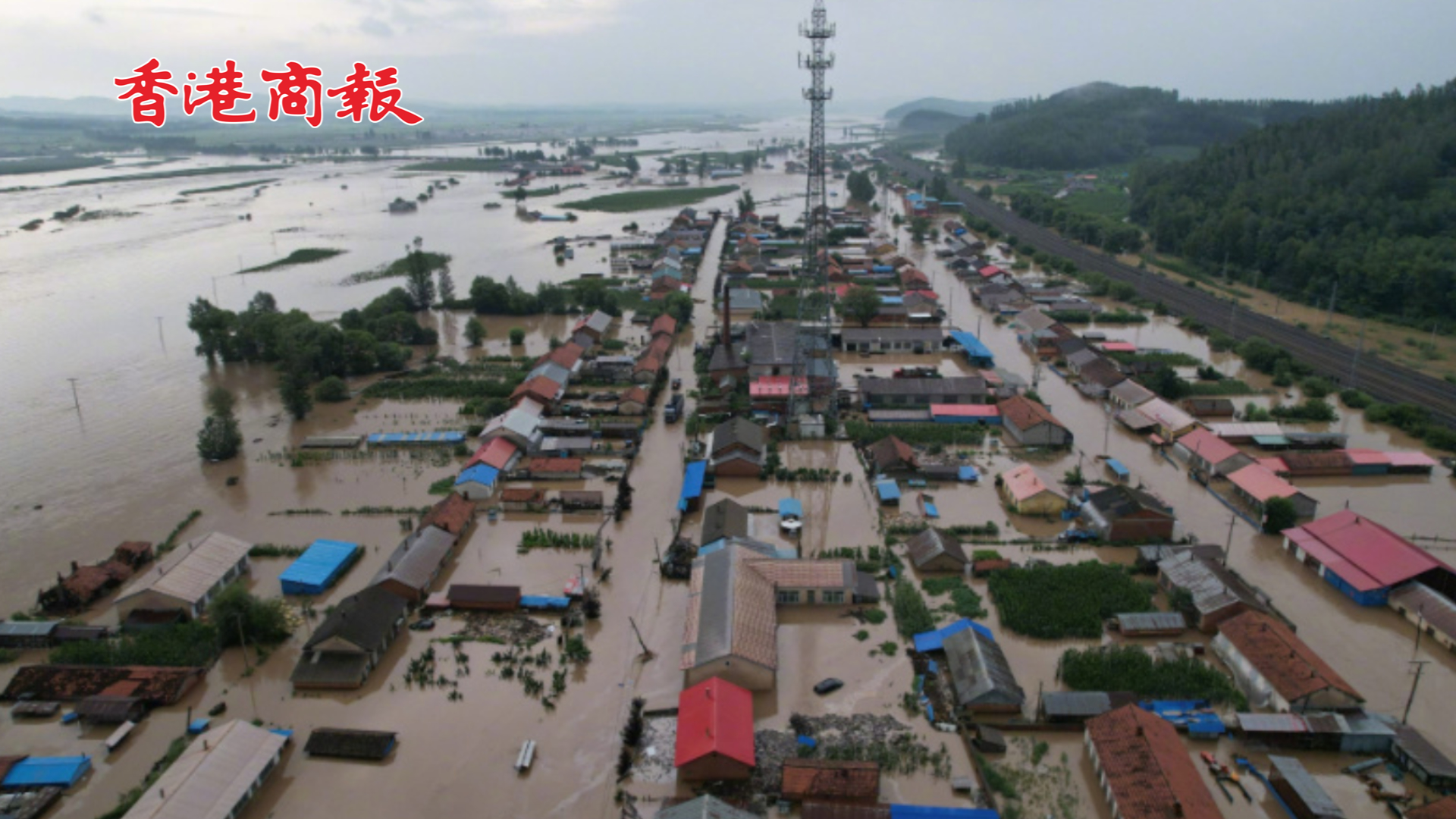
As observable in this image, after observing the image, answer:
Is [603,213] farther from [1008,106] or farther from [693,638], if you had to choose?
[1008,106]

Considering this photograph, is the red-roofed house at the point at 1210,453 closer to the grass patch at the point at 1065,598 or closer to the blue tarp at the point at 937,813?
the grass patch at the point at 1065,598

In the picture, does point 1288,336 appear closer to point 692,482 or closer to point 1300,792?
point 692,482

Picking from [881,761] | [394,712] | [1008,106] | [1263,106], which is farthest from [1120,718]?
[1008,106]

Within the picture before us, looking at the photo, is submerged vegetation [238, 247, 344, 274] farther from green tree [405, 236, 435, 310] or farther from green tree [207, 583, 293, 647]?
green tree [207, 583, 293, 647]

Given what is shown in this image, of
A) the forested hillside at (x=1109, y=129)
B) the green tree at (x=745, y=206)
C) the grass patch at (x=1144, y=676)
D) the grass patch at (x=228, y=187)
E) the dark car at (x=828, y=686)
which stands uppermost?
the forested hillside at (x=1109, y=129)

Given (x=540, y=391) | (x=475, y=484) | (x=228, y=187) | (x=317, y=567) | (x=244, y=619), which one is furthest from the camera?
(x=228, y=187)

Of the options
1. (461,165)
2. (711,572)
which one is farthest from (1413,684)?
→ (461,165)

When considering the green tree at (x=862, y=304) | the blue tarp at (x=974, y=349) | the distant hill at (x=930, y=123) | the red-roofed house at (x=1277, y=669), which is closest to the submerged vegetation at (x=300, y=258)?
the green tree at (x=862, y=304)
